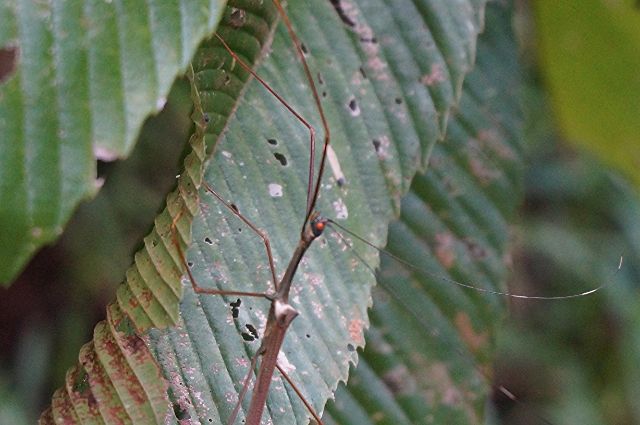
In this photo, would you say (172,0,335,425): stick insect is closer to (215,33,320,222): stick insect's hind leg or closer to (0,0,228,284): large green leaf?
(215,33,320,222): stick insect's hind leg

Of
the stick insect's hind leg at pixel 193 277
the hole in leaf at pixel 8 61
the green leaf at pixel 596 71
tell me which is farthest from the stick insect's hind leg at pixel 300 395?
the green leaf at pixel 596 71

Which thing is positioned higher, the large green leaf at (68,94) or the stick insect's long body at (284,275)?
the large green leaf at (68,94)

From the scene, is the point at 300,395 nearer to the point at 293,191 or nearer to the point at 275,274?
the point at 275,274

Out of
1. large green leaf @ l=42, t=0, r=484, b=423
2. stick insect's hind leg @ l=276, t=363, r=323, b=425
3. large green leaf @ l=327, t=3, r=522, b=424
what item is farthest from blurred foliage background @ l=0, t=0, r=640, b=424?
stick insect's hind leg @ l=276, t=363, r=323, b=425

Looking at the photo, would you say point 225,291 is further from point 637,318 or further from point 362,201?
point 637,318

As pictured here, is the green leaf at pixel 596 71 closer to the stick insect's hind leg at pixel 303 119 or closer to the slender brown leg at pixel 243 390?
the stick insect's hind leg at pixel 303 119

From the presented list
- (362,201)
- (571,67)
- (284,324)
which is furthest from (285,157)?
(571,67)
